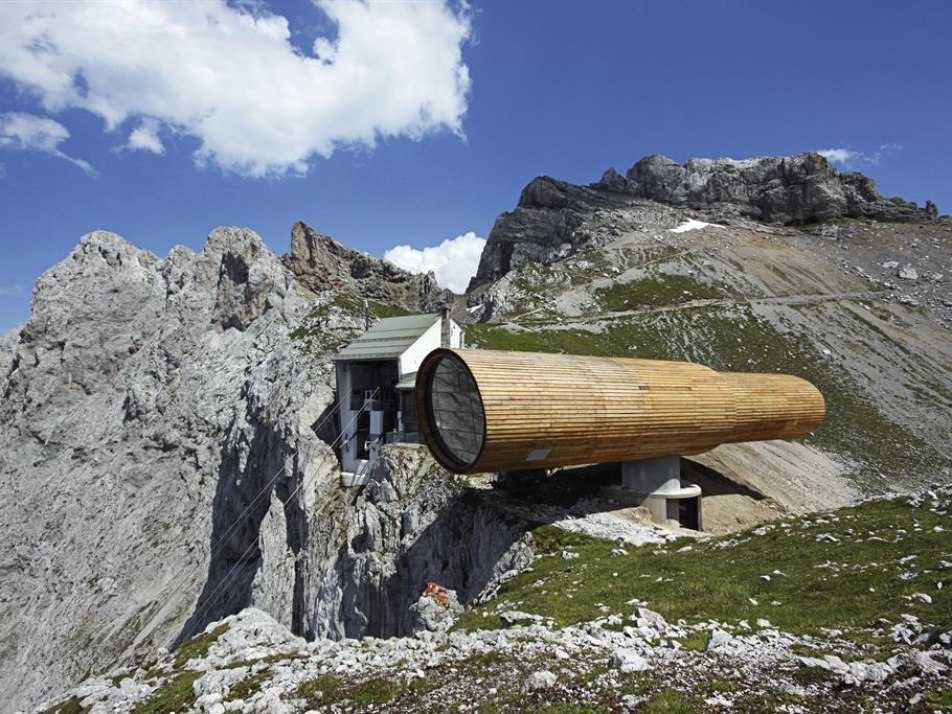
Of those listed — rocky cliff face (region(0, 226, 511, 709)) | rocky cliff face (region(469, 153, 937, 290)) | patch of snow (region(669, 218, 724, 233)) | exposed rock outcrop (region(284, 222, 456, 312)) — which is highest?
rocky cliff face (region(469, 153, 937, 290))

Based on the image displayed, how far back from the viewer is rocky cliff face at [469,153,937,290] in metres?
112

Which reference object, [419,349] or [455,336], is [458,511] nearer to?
[419,349]

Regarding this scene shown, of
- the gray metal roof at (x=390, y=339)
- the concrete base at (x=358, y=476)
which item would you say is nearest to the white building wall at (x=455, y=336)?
the gray metal roof at (x=390, y=339)

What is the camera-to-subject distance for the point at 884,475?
38156 mm

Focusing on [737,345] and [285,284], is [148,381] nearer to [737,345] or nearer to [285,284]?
[285,284]

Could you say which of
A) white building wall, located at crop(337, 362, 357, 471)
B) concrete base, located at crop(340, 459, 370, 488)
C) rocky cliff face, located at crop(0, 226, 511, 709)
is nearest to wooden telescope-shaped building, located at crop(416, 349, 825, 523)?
rocky cliff face, located at crop(0, 226, 511, 709)

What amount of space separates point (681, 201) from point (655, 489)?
366 feet

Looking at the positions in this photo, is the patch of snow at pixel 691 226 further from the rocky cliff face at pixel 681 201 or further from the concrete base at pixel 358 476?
the concrete base at pixel 358 476

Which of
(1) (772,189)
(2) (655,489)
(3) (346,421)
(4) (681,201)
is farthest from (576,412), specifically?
(1) (772,189)

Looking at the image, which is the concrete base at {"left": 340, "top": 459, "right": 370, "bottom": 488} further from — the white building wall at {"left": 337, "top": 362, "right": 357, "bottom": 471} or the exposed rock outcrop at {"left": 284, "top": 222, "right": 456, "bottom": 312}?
the exposed rock outcrop at {"left": 284, "top": 222, "right": 456, "bottom": 312}

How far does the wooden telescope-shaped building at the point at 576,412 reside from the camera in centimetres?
1984

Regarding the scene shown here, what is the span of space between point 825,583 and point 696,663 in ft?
18.0

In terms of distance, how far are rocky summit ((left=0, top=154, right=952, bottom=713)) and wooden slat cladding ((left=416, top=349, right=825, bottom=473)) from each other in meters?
3.46

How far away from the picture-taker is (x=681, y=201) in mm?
120750
